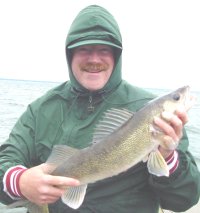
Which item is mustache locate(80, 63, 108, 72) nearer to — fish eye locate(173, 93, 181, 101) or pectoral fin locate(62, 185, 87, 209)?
fish eye locate(173, 93, 181, 101)

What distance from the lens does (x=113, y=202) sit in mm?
3701

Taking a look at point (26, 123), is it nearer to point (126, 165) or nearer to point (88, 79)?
point (88, 79)

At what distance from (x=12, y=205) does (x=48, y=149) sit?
0.68 m

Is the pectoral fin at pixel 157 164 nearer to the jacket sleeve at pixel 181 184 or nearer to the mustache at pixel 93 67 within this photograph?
the jacket sleeve at pixel 181 184

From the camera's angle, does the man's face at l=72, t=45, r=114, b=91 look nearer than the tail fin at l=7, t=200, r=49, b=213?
No

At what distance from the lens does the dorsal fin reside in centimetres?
346

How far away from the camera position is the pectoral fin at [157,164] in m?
3.28

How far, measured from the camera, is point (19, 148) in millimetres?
3945

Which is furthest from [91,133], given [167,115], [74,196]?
[167,115]

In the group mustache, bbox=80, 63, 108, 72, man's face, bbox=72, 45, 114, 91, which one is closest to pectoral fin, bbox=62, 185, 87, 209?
man's face, bbox=72, 45, 114, 91

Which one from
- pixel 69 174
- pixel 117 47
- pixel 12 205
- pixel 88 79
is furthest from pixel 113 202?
pixel 117 47

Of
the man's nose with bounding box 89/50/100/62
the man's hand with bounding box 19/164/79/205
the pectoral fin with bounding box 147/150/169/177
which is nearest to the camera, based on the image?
the man's hand with bounding box 19/164/79/205

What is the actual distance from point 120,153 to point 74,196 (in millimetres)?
555

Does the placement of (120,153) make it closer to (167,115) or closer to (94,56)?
(167,115)
